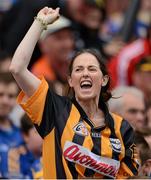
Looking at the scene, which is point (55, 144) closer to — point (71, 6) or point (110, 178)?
point (110, 178)

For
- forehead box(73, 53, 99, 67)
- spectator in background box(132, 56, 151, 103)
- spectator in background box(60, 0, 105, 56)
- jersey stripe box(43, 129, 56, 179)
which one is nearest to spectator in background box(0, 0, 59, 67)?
spectator in background box(60, 0, 105, 56)

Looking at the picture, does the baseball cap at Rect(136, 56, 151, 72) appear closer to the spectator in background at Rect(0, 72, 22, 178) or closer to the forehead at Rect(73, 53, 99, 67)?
the spectator in background at Rect(0, 72, 22, 178)

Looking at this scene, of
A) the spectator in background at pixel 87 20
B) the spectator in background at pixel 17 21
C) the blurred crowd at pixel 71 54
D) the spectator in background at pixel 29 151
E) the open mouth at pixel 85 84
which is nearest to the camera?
the open mouth at pixel 85 84

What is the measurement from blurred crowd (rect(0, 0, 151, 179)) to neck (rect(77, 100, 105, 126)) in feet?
6.18

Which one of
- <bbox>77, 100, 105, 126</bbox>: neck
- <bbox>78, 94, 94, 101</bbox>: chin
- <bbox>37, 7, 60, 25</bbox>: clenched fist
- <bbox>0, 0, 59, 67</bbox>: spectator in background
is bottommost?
<bbox>0, 0, 59, 67</bbox>: spectator in background

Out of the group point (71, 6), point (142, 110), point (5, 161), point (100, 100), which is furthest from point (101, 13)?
point (100, 100)

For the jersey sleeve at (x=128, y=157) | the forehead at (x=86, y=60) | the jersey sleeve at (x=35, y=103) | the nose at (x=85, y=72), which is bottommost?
the jersey sleeve at (x=128, y=157)

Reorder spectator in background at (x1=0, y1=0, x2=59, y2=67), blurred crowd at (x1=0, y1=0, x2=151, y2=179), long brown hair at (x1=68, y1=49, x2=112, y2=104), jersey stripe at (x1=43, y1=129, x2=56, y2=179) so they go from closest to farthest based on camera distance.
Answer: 1. jersey stripe at (x1=43, y1=129, x2=56, y2=179)
2. long brown hair at (x1=68, y1=49, x2=112, y2=104)
3. blurred crowd at (x1=0, y1=0, x2=151, y2=179)
4. spectator in background at (x1=0, y1=0, x2=59, y2=67)

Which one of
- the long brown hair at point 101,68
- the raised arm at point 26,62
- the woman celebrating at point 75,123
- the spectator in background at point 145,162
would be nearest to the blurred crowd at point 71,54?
the spectator in background at point 145,162

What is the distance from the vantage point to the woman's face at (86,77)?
18.2ft

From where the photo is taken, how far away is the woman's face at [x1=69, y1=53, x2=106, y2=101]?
5562 millimetres

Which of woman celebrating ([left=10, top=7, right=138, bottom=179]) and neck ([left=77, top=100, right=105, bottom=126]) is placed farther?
neck ([left=77, top=100, right=105, bottom=126])

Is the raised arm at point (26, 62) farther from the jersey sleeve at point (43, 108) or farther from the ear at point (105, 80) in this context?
the ear at point (105, 80)

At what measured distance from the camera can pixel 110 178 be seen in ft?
17.9
